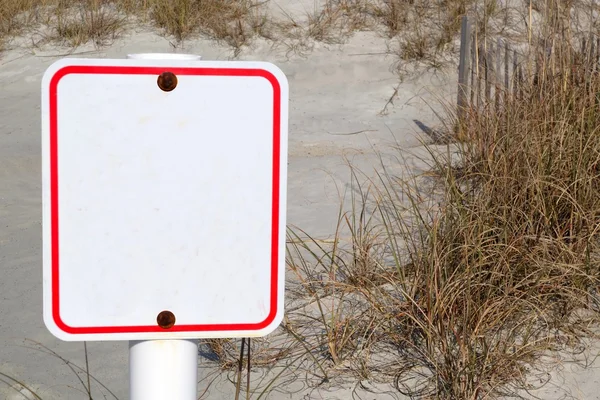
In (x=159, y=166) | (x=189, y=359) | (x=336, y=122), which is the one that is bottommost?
(x=336, y=122)

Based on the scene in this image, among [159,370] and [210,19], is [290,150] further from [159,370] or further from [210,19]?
[159,370]

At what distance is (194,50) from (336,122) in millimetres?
2321

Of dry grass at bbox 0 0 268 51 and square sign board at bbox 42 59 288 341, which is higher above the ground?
square sign board at bbox 42 59 288 341

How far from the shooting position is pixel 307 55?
9398mm

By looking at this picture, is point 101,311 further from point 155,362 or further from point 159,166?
point 159,166

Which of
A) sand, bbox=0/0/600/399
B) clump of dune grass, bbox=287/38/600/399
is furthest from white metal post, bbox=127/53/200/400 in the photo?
sand, bbox=0/0/600/399

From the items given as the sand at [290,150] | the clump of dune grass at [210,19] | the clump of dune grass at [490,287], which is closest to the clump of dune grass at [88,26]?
the sand at [290,150]

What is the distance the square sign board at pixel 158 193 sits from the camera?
1218 mm

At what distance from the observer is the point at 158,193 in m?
1.23

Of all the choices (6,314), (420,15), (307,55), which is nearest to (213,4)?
(307,55)

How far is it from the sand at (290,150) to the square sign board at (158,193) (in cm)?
164

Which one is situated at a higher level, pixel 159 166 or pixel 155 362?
pixel 159 166

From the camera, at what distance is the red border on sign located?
1.21 metres

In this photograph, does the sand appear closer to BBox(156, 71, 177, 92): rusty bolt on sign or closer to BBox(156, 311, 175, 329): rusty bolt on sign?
BBox(156, 311, 175, 329): rusty bolt on sign
